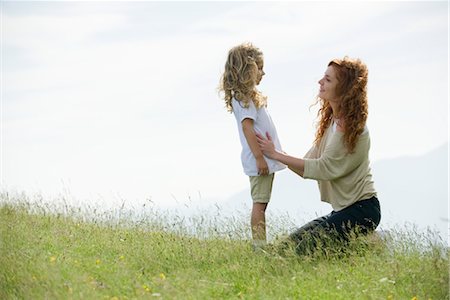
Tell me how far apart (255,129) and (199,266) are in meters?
1.49

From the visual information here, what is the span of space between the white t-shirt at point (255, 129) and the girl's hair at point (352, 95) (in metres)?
0.71

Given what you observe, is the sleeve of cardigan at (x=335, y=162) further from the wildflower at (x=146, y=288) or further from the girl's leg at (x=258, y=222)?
the wildflower at (x=146, y=288)

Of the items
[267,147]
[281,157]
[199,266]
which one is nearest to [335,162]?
[281,157]

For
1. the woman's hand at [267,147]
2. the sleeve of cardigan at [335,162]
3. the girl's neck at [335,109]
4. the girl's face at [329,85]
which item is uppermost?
the girl's face at [329,85]

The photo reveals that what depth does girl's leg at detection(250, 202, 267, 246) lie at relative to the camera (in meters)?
7.65

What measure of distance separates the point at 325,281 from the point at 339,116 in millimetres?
1919

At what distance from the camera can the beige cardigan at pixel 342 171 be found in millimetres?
7574

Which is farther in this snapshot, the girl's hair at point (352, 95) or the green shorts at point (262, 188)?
the green shorts at point (262, 188)

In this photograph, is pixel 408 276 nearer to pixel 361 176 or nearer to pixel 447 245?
pixel 447 245

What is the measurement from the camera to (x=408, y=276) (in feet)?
21.4

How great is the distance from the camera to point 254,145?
7613 mm

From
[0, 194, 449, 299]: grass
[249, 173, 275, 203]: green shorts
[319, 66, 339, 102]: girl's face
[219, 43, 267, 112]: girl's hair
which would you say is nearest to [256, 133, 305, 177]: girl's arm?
[249, 173, 275, 203]: green shorts

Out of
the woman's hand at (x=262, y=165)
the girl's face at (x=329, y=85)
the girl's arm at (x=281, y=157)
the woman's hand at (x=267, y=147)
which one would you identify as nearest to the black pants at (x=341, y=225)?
the girl's arm at (x=281, y=157)

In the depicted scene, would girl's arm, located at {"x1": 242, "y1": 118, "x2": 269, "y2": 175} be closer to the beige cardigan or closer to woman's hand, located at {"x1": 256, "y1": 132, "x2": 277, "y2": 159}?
woman's hand, located at {"x1": 256, "y1": 132, "x2": 277, "y2": 159}
